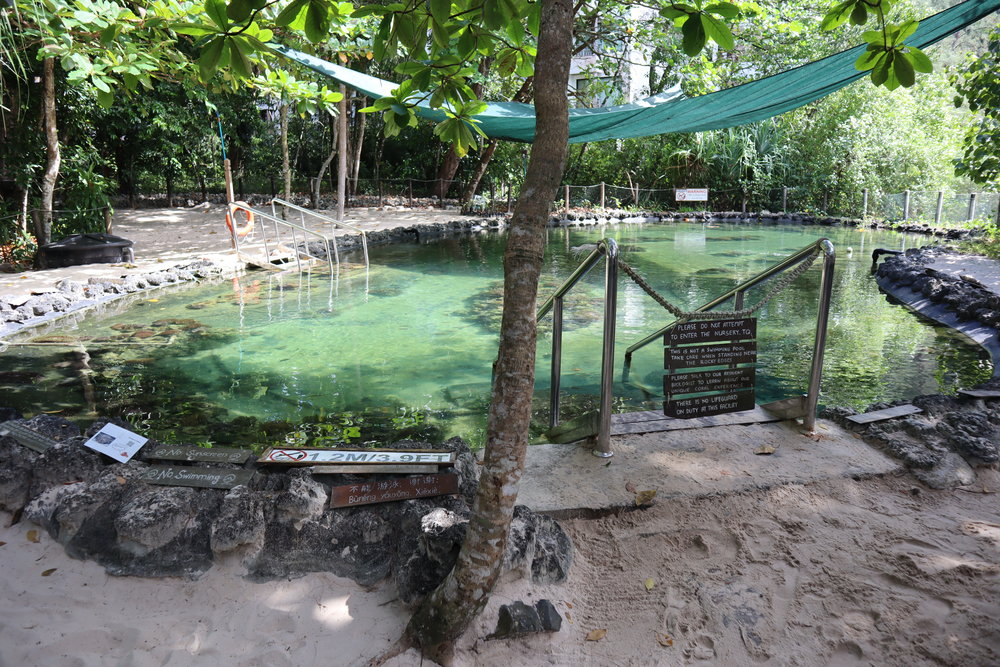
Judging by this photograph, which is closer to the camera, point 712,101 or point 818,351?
point 818,351

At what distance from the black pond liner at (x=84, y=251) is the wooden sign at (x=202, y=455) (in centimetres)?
561

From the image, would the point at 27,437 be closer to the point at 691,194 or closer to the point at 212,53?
the point at 212,53

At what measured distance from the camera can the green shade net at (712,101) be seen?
3.55 meters

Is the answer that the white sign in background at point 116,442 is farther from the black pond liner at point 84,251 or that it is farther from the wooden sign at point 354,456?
the black pond liner at point 84,251

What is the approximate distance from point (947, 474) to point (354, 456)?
2.02m

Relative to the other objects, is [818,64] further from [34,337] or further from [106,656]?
[34,337]

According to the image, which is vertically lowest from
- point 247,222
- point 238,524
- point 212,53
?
point 238,524

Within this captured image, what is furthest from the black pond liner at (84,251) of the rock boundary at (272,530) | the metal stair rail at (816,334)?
the metal stair rail at (816,334)

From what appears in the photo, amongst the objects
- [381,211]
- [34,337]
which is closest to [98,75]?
[34,337]

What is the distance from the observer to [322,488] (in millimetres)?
1990

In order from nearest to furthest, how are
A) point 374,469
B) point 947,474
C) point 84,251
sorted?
point 374,469, point 947,474, point 84,251

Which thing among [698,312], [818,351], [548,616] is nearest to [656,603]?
[548,616]

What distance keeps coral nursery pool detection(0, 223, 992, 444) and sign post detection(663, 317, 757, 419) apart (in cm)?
104

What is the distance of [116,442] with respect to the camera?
229cm
